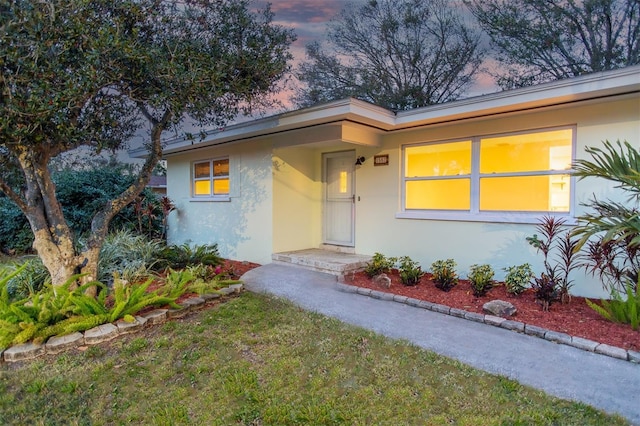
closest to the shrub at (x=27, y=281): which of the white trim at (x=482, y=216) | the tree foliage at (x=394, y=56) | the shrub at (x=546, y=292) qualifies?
the white trim at (x=482, y=216)

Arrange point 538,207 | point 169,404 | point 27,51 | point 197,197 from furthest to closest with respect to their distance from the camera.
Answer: point 197,197, point 538,207, point 27,51, point 169,404

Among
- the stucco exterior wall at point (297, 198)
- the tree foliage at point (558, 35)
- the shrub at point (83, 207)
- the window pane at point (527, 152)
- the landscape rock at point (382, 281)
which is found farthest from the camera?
the shrub at point (83, 207)

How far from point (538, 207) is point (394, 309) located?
2934 millimetres

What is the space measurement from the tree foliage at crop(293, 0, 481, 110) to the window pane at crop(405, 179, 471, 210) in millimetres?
6080

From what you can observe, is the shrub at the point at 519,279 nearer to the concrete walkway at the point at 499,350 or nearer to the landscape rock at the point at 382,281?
the concrete walkway at the point at 499,350

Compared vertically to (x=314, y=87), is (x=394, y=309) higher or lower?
lower

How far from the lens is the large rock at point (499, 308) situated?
4312 mm

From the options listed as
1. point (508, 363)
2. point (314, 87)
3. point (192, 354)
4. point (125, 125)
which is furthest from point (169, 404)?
point (314, 87)

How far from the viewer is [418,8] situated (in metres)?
11.0

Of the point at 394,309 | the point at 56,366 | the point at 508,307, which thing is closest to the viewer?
the point at 56,366

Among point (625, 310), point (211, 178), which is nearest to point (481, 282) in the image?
point (625, 310)

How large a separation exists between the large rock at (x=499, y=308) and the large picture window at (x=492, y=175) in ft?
6.41

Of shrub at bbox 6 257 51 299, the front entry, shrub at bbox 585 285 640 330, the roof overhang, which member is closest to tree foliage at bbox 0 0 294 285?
the roof overhang

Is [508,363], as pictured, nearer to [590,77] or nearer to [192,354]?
[192,354]
